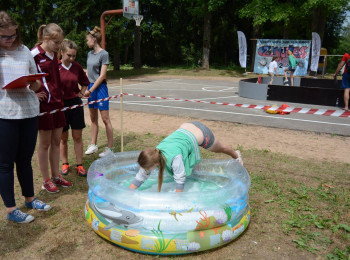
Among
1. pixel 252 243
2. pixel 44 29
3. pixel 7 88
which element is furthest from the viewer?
pixel 44 29

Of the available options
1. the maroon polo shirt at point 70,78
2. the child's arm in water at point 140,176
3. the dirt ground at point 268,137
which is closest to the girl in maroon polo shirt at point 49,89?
the maroon polo shirt at point 70,78

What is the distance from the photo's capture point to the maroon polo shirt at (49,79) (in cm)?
352

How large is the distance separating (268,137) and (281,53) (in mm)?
19065

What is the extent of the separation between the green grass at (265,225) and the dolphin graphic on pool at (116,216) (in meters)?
0.27

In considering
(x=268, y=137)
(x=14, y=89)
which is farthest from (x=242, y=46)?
(x=14, y=89)

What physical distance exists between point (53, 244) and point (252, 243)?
1.94 meters

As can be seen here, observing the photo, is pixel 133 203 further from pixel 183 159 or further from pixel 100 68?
pixel 100 68

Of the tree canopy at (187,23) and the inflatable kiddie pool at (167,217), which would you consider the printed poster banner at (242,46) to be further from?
the inflatable kiddie pool at (167,217)

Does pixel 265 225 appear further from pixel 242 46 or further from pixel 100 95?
pixel 242 46

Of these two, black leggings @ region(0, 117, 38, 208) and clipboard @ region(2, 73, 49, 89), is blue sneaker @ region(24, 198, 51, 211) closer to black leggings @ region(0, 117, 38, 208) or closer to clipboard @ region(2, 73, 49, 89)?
black leggings @ region(0, 117, 38, 208)

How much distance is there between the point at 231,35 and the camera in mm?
37594

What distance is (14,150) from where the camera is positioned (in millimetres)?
3076

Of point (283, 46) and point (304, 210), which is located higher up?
point (283, 46)

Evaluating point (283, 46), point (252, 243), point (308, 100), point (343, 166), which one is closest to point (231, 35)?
point (283, 46)
